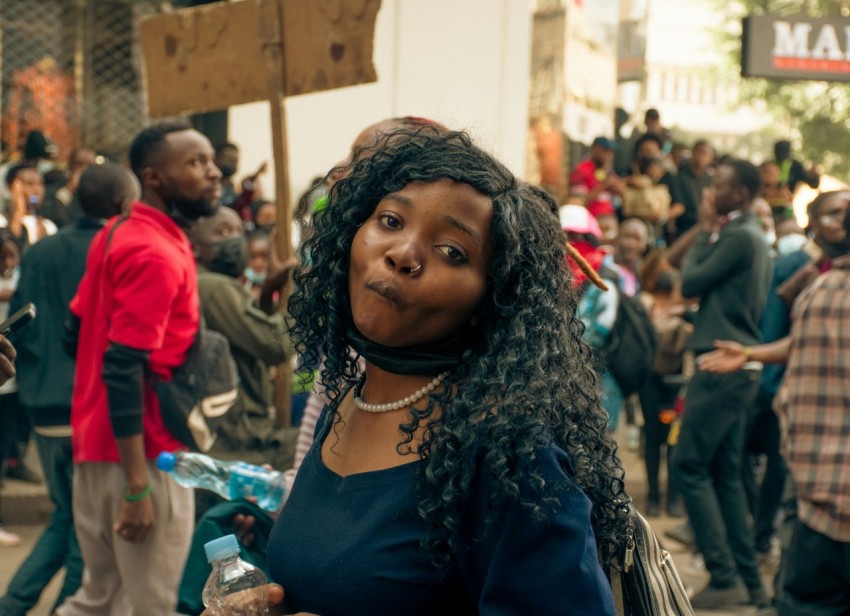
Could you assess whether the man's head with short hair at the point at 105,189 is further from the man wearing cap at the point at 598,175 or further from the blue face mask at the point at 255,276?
the man wearing cap at the point at 598,175


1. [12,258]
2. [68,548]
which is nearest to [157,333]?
[68,548]

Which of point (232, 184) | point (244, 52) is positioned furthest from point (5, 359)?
point (232, 184)

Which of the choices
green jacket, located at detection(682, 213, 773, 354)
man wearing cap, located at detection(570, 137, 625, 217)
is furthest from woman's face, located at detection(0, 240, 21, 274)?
man wearing cap, located at detection(570, 137, 625, 217)

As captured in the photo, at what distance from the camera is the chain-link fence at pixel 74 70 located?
41.1 ft

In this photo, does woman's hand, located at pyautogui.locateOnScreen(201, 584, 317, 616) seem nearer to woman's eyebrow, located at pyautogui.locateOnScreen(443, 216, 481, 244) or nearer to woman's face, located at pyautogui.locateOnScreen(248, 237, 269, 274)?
woman's eyebrow, located at pyautogui.locateOnScreen(443, 216, 481, 244)

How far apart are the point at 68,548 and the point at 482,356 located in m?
3.87

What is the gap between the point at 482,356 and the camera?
6.30 ft

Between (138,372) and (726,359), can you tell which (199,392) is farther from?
(726,359)

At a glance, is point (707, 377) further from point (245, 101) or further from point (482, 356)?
point (482, 356)

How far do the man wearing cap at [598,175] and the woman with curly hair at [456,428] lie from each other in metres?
10.6

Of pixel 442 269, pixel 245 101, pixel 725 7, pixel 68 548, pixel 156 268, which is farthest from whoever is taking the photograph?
pixel 725 7

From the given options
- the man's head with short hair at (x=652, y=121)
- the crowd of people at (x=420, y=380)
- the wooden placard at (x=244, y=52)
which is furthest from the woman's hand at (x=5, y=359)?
the man's head with short hair at (x=652, y=121)

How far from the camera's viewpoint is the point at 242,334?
17.3 ft

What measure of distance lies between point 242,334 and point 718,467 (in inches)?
109
